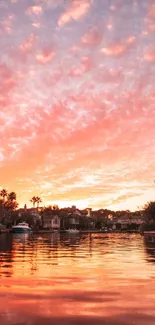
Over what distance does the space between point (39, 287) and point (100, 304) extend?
3511 mm

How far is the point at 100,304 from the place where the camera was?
10914 mm

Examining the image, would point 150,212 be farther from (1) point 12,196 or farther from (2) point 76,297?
(2) point 76,297

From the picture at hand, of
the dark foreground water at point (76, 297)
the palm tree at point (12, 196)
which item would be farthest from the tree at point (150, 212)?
the dark foreground water at point (76, 297)

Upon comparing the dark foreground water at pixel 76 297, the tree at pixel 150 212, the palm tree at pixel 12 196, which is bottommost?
the dark foreground water at pixel 76 297

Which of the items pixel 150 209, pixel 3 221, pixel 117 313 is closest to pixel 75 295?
pixel 117 313

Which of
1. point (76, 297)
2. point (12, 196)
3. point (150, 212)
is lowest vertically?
point (76, 297)

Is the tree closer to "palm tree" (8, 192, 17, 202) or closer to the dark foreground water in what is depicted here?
"palm tree" (8, 192, 17, 202)

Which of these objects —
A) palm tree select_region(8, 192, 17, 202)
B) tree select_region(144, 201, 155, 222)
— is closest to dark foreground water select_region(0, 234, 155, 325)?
tree select_region(144, 201, 155, 222)

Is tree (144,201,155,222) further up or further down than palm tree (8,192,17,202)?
further down

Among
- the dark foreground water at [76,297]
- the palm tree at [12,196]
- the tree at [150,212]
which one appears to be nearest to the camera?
the dark foreground water at [76,297]

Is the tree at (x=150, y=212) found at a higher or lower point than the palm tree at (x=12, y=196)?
lower

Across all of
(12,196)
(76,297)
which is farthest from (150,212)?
(76,297)

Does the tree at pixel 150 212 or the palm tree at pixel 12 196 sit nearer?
the tree at pixel 150 212

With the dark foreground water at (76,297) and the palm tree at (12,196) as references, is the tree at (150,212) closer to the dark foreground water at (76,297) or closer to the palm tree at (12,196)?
the palm tree at (12,196)
